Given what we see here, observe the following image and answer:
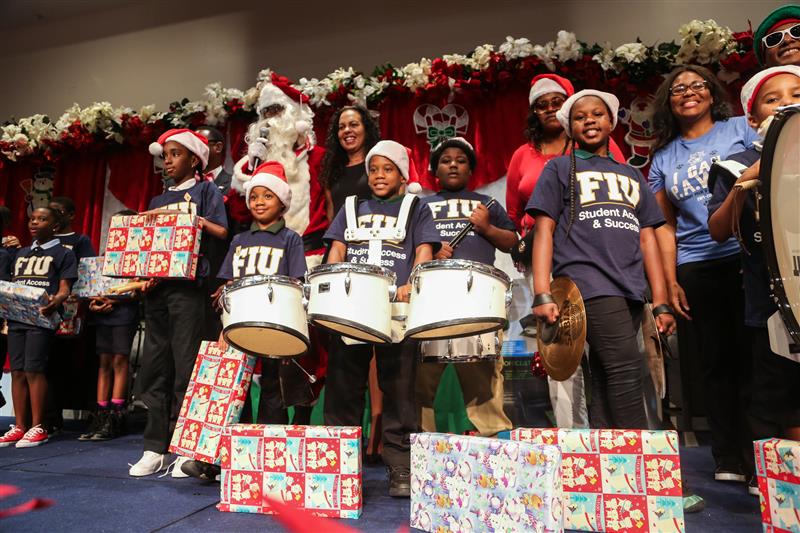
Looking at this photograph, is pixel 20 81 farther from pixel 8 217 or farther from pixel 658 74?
pixel 658 74

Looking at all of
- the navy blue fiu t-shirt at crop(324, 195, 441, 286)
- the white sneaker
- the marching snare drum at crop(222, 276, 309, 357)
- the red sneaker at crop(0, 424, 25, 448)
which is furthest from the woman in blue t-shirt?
the red sneaker at crop(0, 424, 25, 448)

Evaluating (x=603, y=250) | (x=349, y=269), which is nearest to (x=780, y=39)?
(x=603, y=250)

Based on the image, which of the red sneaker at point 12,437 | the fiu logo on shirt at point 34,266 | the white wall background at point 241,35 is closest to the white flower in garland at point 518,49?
the white wall background at point 241,35

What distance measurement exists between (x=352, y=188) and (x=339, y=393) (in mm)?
1354

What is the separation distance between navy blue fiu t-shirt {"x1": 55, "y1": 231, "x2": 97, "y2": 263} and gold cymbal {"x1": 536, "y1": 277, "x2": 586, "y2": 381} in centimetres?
366

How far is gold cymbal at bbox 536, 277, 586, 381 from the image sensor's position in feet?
6.19

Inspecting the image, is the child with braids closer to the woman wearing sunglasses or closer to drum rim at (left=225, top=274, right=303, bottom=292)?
the woman wearing sunglasses

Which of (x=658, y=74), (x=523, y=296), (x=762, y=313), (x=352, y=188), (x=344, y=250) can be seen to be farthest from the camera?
(x=658, y=74)

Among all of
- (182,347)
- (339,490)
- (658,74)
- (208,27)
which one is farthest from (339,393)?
(208,27)

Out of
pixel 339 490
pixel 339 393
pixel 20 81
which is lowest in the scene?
pixel 339 490

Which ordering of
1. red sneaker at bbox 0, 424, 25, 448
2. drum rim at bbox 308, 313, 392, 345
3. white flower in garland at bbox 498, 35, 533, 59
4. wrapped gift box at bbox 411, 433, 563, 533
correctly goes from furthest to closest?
white flower in garland at bbox 498, 35, 533, 59
red sneaker at bbox 0, 424, 25, 448
drum rim at bbox 308, 313, 392, 345
wrapped gift box at bbox 411, 433, 563, 533

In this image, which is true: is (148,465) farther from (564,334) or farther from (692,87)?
(692,87)

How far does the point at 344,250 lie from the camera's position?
263 cm

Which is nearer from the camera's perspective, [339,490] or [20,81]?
[339,490]
